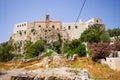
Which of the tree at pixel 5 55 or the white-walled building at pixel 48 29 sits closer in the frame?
the tree at pixel 5 55

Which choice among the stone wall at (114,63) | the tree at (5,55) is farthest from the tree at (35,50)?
the stone wall at (114,63)

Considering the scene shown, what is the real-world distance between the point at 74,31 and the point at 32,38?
63.1 ft

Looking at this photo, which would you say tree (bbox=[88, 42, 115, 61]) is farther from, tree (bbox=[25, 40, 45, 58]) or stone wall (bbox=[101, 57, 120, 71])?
tree (bbox=[25, 40, 45, 58])

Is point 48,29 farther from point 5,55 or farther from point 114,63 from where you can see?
point 114,63

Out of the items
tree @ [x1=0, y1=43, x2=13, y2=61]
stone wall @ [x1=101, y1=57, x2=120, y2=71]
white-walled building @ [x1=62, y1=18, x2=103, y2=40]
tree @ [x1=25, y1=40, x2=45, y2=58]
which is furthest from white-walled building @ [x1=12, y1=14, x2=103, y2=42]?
stone wall @ [x1=101, y1=57, x2=120, y2=71]

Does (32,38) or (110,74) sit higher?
(32,38)

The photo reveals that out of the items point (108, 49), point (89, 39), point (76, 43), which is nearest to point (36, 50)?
point (76, 43)

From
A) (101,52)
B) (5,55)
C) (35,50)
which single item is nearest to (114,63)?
(101,52)

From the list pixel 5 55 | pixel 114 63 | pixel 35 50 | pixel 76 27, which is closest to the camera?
pixel 114 63

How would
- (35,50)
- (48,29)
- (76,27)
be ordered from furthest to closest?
1. (76,27)
2. (48,29)
3. (35,50)

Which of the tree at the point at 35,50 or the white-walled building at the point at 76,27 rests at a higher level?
the white-walled building at the point at 76,27

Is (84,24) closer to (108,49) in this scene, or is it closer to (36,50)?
(36,50)

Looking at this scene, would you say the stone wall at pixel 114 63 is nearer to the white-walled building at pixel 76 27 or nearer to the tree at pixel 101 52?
the tree at pixel 101 52

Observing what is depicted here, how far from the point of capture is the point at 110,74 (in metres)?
21.1
